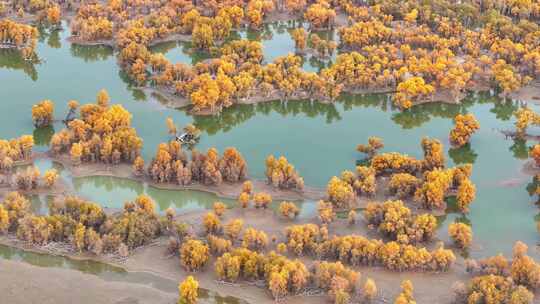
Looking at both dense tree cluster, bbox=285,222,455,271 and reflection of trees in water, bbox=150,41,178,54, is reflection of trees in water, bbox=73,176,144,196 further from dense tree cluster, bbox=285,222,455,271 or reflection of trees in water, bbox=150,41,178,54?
reflection of trees in water, bbox=150,41,178,54

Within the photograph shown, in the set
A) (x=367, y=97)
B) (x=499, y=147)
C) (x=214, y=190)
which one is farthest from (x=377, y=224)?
(x=367, y=97)

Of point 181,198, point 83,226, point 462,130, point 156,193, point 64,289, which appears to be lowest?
point 64,289

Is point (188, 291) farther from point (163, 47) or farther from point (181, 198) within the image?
point (163, 47)

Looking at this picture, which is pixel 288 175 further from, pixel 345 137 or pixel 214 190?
pixel 345 137

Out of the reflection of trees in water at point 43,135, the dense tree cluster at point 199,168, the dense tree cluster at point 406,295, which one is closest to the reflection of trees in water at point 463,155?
the dense tree cluster at point 199,168

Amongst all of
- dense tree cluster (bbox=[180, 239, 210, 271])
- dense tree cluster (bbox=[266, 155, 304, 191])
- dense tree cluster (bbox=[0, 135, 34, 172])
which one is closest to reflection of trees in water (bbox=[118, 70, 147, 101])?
dense tree cluster (bbox=[0, 135, 34, 172])

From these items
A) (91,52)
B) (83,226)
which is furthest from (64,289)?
(91,52)
